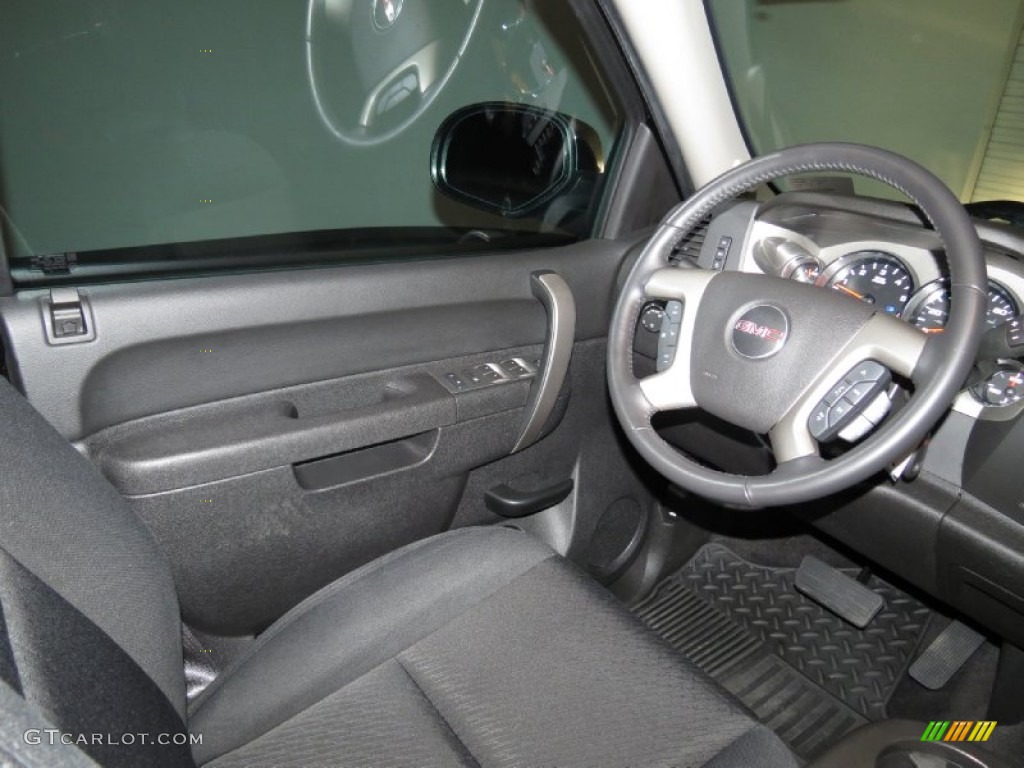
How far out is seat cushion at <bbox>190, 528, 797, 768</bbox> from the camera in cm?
102

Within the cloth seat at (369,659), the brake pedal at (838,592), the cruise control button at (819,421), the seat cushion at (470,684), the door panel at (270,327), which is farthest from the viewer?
the brake pedal at (838,592)

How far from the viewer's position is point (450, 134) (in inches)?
71.3

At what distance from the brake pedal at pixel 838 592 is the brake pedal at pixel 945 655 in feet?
0.43

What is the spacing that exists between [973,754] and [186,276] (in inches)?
53.7

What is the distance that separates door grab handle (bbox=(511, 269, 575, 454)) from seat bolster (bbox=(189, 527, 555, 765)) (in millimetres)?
306

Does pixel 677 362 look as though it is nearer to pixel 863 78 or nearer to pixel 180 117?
pixel 180 117

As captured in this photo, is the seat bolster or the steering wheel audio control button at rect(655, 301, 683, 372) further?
the steering wheel audio control button at rect(655, 301, 683, 372)

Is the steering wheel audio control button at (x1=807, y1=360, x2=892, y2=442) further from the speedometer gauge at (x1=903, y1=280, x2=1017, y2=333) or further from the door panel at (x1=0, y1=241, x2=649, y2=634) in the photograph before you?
the door panel at (x1=0, y1=241, x2=649, y2=634)

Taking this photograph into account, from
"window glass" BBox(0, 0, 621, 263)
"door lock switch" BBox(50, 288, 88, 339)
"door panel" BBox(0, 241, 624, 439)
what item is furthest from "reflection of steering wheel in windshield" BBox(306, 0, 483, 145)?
"door lock switch" BBox(50, 288, 88, 339)

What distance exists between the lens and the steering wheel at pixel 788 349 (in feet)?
3.36

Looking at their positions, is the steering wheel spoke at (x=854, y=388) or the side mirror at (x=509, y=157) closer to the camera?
the steering wheel spoke at (x=854, y=388)

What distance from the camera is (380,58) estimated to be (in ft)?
6.23

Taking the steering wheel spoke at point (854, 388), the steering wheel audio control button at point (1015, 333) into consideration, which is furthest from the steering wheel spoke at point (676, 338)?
the steering wheel audio control button at point (1015, 333)

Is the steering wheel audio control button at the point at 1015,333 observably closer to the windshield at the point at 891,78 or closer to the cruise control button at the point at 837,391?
the cruise control button at the point at 837,391
